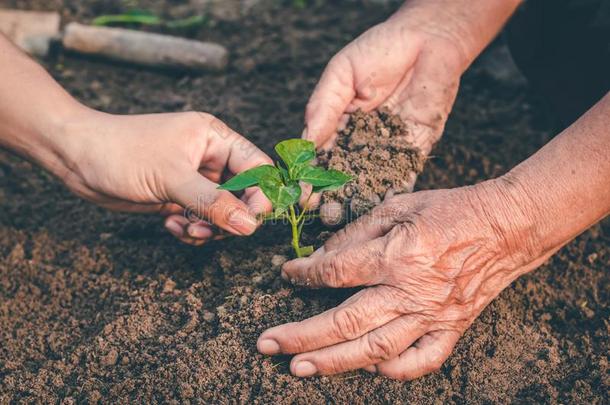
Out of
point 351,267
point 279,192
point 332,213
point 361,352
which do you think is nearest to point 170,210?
point 332,213

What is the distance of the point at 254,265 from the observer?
2568mm

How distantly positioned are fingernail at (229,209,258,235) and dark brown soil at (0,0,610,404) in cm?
25

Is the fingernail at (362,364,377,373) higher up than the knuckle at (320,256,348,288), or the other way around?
the knuckle at (320,256,348,288)

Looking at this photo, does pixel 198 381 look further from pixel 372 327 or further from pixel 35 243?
pixel 35 243

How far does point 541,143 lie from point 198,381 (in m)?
2.05

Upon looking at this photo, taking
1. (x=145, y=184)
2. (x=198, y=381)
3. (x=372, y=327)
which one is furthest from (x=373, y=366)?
(x=145, y=184)

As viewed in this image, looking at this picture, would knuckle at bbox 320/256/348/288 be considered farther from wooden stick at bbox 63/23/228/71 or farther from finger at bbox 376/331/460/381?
wooden stick at bbox 63/23/228/71

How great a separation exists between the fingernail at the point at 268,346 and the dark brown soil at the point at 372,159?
0.57 meters

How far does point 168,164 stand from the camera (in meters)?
2.39

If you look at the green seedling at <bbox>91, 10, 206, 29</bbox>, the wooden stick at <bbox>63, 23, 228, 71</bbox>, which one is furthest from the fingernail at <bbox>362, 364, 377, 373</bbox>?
the green seedling at <bbox>91, 10, 206, 29</bbox>

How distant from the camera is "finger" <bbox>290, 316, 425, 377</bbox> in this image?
7.06 feet

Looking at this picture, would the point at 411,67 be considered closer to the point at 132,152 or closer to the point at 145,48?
the point at 132,152

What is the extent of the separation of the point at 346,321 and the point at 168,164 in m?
0.82


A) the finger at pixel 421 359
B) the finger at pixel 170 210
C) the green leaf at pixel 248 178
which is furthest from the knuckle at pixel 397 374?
the finger at pixel 170 210
